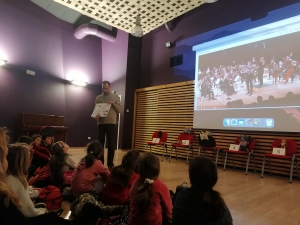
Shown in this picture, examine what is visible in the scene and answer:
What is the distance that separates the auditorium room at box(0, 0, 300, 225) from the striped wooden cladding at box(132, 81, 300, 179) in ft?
0.11

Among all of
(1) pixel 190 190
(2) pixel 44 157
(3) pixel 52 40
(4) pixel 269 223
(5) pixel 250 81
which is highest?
(3) pixel 52 40

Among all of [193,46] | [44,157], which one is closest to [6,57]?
[44,157]

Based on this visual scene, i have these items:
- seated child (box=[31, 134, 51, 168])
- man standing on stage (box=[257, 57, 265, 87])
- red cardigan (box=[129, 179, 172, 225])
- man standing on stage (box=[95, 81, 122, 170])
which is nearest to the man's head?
man standing on stage (box=[95, 81, 122, 170])

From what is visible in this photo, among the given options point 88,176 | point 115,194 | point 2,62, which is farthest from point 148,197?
point 2,62

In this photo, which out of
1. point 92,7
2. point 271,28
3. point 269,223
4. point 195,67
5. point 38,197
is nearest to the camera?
point 269,223

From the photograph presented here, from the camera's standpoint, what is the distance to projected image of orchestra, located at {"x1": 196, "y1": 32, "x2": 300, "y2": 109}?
4445 millimetres

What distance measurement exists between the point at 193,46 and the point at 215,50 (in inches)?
34.6

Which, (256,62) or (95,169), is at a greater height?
(256,62)

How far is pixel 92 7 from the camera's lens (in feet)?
18.1

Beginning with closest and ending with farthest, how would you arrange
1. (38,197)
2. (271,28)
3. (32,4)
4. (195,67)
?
(38,197) → (271,28) → (195,67) → (32,4)

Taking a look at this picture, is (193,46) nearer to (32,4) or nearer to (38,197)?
(32,4)

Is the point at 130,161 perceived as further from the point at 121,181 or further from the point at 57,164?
the point at 57,164

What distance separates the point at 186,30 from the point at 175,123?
2831 mm

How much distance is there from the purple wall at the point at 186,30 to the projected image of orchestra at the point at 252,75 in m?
0.70
